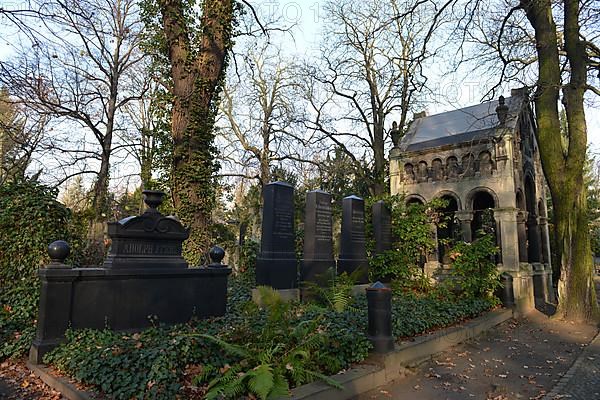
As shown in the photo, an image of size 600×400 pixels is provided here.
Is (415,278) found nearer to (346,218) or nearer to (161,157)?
(346,218)

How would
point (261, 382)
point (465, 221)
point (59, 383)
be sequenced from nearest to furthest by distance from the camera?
point (261, 382) → point (59, 383) → point (465, 221)

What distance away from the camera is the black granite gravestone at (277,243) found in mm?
8859

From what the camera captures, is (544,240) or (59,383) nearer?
(59,383)

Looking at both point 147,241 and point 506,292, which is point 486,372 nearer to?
point 147,241

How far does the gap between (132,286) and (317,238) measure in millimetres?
5074

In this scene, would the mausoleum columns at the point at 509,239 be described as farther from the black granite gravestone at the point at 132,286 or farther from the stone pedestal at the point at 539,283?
the black granite gravestone at the point at 132,286

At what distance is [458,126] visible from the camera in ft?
54.5

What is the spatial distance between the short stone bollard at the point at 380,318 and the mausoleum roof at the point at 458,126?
10052 mm

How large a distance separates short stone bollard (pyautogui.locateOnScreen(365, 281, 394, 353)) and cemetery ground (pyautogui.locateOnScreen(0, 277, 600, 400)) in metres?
0.57

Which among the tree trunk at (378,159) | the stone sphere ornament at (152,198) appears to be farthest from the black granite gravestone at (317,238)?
the tree trunk at (378,159)

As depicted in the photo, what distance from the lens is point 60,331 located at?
17.0 ft

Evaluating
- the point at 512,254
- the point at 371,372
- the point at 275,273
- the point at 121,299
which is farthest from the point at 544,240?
the point at 121,299

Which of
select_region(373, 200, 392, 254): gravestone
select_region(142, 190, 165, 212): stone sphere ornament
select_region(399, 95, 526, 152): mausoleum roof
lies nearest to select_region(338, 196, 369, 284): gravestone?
select_region(373, 200, 392, 254): gravestone

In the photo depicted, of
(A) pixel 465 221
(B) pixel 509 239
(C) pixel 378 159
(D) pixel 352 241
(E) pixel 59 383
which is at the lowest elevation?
(E) pixel 59 383
